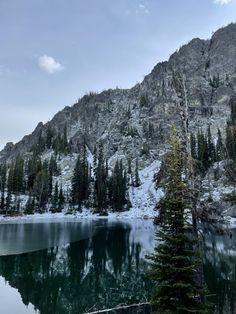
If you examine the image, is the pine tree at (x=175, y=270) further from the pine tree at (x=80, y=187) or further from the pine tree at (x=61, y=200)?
the pine tree at (x=80, y=187)

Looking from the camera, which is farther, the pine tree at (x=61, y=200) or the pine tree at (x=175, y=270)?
the pine tree at (x=61, y=200)

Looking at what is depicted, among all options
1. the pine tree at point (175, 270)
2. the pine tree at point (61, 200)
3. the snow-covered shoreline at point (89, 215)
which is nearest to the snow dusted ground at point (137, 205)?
the snow-covered shoreline at point (89, 215)

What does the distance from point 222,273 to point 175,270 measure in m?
20.4

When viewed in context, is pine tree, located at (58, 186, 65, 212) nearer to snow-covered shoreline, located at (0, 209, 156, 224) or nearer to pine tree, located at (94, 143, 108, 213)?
snow-covered shoreline, located at (0, 209, 156, 224)

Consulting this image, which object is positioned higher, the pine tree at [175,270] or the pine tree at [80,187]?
the pine tree at [80,187]

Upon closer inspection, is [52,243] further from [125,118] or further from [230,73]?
[230,73]

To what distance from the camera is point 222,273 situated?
1196 inches

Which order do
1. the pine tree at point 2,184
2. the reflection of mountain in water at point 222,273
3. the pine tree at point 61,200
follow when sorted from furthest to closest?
1. the pine tree at point 61,200
2. the pine tree at point 2,184
3. the reflection of mountain in water at point 222,273

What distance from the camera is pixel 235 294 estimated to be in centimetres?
2358

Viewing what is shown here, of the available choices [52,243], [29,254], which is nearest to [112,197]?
[52,243]

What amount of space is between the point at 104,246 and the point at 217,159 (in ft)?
273

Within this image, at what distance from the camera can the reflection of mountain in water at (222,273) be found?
2161 centimetres

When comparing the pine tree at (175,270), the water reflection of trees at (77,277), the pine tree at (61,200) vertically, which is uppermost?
the pine tree at (61,200)

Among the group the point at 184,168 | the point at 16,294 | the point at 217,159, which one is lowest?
the point at 16,294
